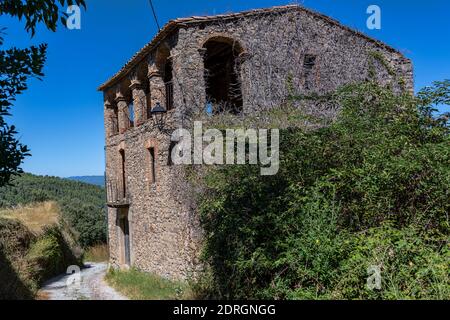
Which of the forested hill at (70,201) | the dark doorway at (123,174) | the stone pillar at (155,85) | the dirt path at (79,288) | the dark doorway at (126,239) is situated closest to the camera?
the dirt path at (79,288)

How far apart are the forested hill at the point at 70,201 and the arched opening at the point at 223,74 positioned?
1159 cm

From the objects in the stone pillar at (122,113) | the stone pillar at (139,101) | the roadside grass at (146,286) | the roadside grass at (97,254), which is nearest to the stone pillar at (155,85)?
the stone pillar at (139,101)

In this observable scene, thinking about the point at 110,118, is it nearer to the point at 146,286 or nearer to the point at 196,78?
the point at 196,78

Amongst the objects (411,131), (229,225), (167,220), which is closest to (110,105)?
(167,220)

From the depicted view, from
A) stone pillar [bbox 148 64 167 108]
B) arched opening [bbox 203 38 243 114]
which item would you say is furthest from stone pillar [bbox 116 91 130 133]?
stone pillar [bbox 148 64 167 108]

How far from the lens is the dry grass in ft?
52.7

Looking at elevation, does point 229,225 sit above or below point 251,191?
below

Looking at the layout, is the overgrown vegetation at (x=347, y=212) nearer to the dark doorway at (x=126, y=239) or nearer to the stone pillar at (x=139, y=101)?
the stone pillar at (x=139, y=101)

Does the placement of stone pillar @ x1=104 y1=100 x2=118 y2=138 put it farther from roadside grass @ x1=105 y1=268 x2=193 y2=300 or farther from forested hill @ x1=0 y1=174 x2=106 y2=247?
forested hill @ x1=0 y1=174 x2=106 y2=247

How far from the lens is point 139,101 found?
45.1 feet

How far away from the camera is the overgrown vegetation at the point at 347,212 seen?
16.9ft
